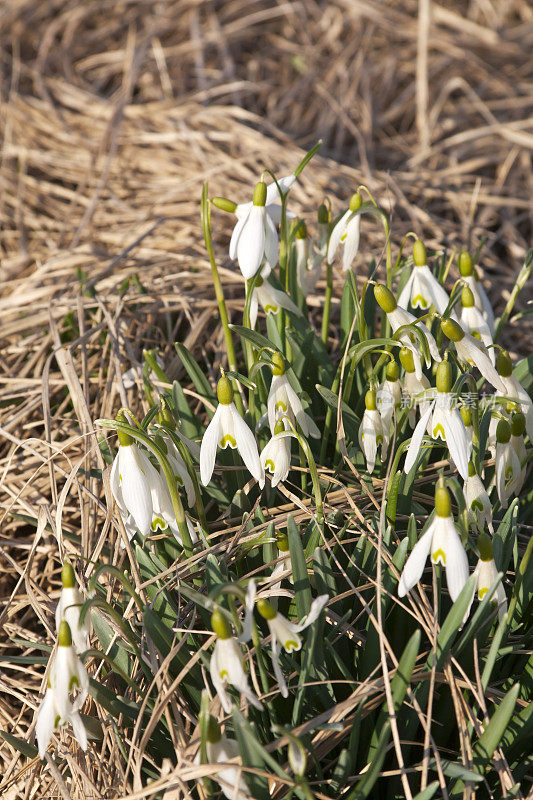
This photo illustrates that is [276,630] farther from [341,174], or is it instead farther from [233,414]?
[341,174]

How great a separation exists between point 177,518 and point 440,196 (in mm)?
2320

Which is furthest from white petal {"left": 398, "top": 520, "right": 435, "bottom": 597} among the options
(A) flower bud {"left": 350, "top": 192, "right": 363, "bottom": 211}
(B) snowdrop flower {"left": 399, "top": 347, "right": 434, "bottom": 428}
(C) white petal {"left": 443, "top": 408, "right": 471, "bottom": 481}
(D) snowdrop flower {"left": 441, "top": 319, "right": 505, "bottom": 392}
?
(A) flower bud {"left": 350, "top": 192, "right": 363, "bottom": 211}

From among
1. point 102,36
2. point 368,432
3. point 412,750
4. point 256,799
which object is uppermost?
point 102,36

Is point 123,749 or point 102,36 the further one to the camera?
point 102,36

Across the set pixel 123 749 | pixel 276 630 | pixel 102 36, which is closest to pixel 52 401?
pixel 123 749

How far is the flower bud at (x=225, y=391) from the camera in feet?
4.22

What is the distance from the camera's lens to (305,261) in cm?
180

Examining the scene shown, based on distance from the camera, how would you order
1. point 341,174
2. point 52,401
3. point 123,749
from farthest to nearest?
point 341,174 < point 52,401 < point 123,749

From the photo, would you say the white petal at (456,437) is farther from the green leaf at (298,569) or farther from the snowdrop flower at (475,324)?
the snowdrop flower at (475,324)

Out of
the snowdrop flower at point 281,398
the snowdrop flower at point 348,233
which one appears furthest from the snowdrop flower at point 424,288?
the snowdrop flower at point 281,398

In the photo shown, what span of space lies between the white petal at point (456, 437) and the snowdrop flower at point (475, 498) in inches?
3.1

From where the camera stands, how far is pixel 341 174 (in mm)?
3129

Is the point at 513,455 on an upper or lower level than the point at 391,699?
upper

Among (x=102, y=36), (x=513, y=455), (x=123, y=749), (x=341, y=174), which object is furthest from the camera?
(x=102, y=36)
